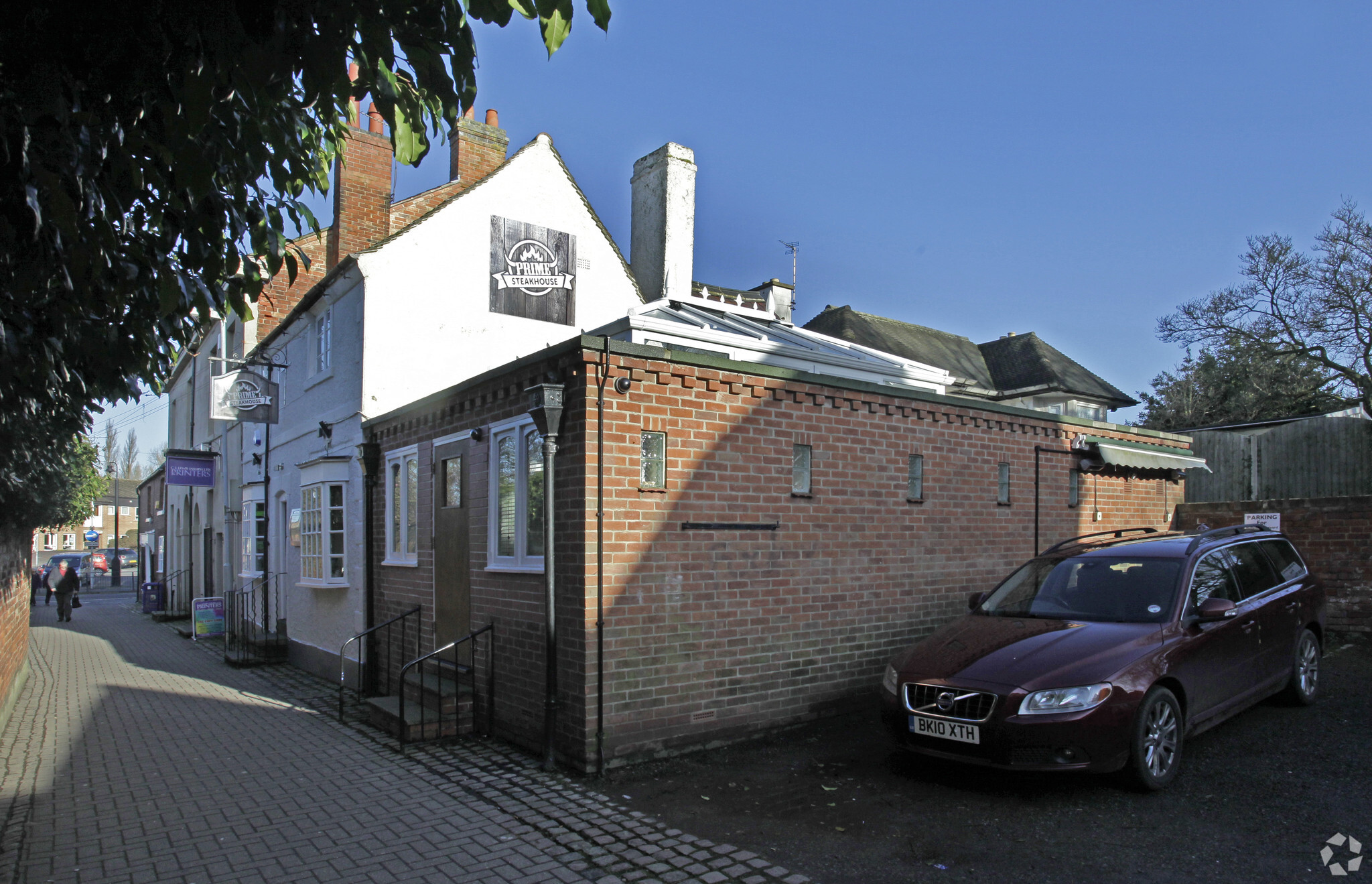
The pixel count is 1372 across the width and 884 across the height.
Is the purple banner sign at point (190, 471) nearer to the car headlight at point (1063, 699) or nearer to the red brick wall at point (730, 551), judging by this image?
the red brick wall at point (730, 551)

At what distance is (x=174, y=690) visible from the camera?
11867 millimetres

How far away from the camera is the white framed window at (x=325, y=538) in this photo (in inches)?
469

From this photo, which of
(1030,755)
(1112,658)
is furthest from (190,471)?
(1112,658)

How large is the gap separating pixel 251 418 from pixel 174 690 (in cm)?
472

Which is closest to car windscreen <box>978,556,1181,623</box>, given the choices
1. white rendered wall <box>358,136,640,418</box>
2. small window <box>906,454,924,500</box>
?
small window <box>906,454,924,500</box>

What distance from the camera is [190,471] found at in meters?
18.9

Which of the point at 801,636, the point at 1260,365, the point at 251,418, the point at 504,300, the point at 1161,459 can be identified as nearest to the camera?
the point at 801,636

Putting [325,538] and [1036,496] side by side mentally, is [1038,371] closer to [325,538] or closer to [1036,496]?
[1036,496]

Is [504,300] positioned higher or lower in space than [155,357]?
higher

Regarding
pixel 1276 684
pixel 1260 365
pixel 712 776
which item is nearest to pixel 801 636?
pixel 712 776

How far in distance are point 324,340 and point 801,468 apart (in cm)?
843

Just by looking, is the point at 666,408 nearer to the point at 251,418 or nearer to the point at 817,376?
the point at 817,376

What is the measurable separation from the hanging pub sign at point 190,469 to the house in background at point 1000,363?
16.1 m

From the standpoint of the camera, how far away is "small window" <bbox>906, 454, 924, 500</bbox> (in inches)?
354
